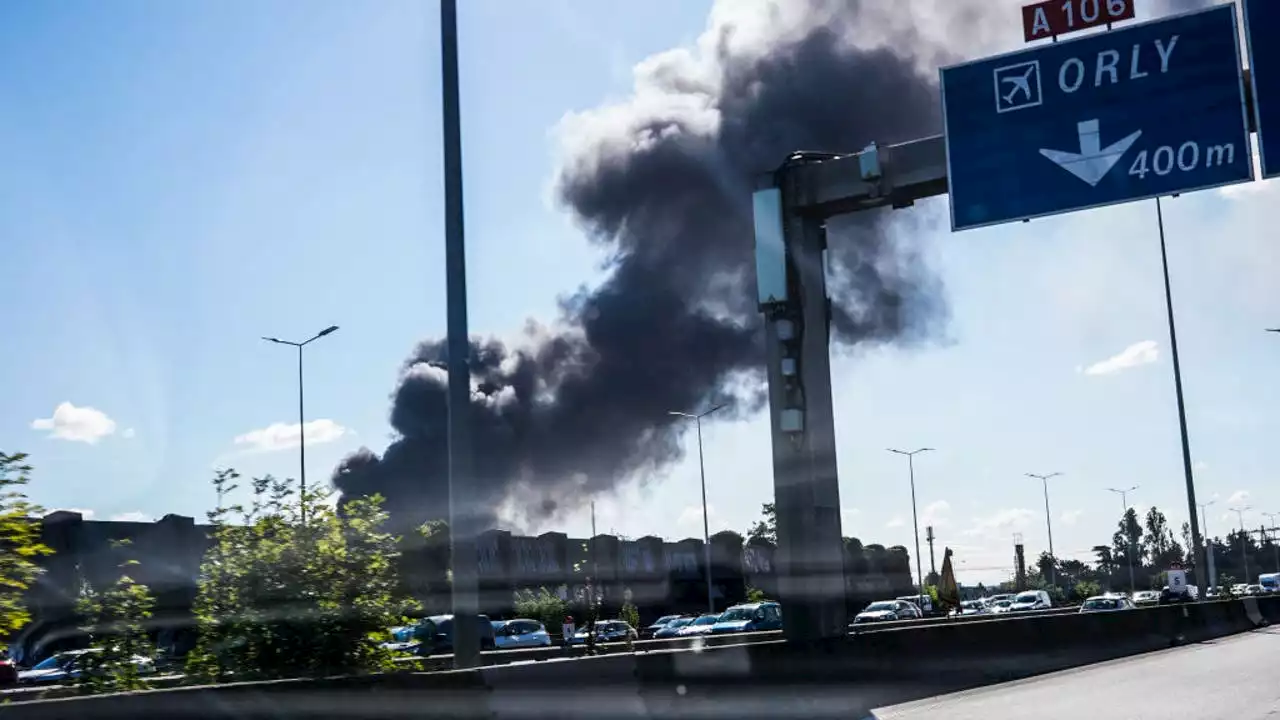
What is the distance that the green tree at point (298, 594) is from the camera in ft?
39.9

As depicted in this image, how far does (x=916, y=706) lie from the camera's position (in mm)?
16750

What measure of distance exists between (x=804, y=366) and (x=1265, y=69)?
6448mm

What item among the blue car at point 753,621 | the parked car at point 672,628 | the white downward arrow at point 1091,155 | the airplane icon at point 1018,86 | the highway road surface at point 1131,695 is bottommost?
the parked car at point 672,628

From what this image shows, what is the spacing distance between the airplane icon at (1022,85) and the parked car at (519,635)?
2958 centimetres

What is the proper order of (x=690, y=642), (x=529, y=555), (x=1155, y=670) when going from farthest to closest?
1. (x=529, y=555)
2. (x=690, y=642)
3. (x=1155, y=670)

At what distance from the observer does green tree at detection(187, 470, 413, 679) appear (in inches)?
479

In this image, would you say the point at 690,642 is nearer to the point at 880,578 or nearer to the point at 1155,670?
the point at 1155,670

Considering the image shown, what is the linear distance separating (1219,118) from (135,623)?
1224cm

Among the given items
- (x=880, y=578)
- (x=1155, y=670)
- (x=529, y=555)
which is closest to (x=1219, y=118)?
(x=1155, y=670)

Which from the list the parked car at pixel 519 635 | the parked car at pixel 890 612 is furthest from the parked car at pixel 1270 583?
the parked car at pixel 519 635

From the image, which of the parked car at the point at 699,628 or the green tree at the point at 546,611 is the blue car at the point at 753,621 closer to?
the parked car at the point at 699,628

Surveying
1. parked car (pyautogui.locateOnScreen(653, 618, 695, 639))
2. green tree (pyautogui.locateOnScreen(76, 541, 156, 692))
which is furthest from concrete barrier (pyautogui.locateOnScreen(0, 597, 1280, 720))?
parked car (pyautogui.locateOnScreen(653, 618, 695, 639))

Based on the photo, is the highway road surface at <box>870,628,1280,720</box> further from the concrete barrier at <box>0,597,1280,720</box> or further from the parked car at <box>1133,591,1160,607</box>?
the parked car at <box>1133,591,1160,607</box>

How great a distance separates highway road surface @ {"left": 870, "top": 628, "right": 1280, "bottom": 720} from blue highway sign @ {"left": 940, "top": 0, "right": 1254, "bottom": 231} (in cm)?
567
